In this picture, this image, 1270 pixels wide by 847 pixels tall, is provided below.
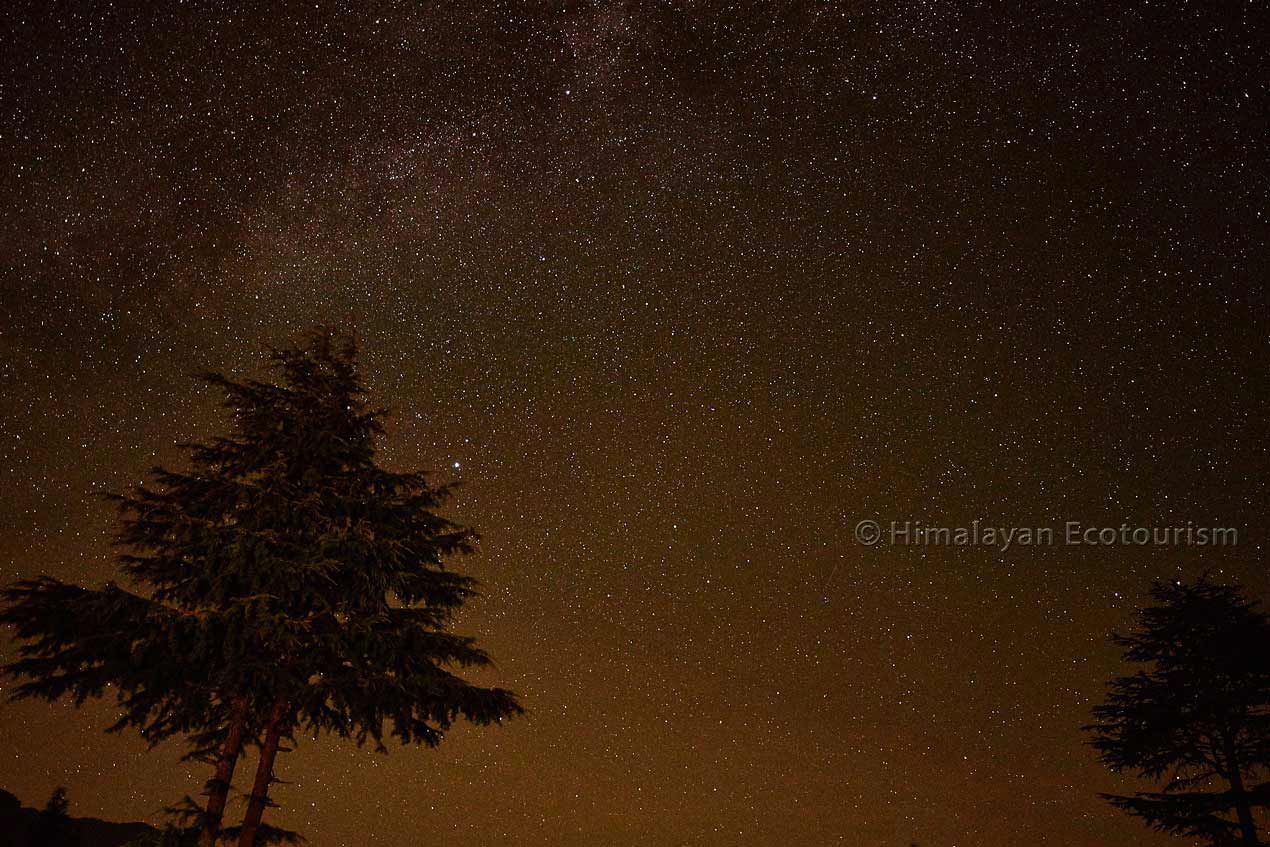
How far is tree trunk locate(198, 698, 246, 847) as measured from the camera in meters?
9.27

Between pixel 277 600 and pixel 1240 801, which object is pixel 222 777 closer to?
pixel 277 600

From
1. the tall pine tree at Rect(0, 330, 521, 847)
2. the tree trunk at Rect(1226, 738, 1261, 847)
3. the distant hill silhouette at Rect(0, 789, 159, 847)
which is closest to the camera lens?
the tall pine tree at Rect(0, 330, 521, 847)

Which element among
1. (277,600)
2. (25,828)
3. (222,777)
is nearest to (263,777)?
(222,777)

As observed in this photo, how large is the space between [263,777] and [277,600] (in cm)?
246

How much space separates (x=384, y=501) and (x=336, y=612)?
5.15 feet

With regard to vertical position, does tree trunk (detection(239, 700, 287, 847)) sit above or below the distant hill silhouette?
above

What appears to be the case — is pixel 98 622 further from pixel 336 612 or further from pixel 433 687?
pixel 433 687

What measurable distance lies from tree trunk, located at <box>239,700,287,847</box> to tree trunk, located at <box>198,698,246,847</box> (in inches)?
12.7

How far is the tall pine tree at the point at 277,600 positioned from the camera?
28.8 ft

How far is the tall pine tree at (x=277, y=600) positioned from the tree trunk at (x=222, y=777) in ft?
0.08

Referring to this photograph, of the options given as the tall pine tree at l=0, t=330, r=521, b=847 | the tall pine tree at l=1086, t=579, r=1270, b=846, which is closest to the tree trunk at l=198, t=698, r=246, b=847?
the tall pine tree at l=0, t=330, r=521, b=847

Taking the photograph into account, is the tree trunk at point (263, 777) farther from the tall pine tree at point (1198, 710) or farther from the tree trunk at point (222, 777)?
the tall pine tree at point (1198, 710)

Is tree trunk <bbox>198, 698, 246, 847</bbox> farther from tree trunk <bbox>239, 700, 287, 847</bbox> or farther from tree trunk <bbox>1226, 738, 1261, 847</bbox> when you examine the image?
tree trunk <bbox>1226, 738, 1261, 847</bbox>

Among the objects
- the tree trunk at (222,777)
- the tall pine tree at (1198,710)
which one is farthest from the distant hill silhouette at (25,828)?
the tall pine tree at (1198,710)
